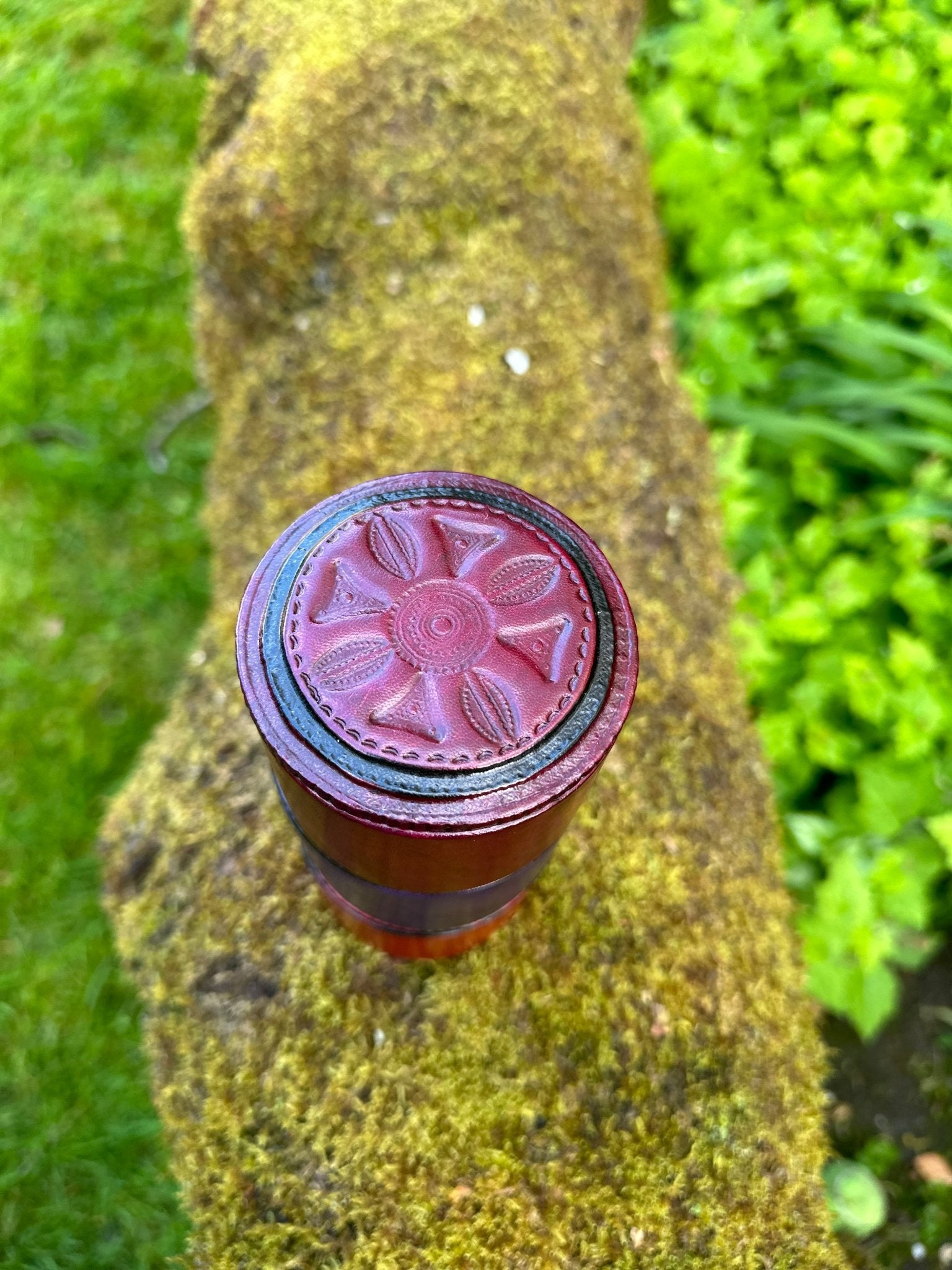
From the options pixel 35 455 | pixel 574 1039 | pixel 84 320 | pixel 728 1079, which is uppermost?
pixel 84 320

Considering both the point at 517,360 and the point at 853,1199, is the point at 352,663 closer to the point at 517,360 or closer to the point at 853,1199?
the point at 517,360

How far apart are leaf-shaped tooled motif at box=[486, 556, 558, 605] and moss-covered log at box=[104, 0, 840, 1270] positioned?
0.76 metres

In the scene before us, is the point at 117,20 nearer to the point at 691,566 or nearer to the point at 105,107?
the point at 105,107

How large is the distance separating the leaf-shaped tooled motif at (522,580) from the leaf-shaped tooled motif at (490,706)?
5.2 inches

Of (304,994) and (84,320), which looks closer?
(304,994)

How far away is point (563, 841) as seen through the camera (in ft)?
6.07

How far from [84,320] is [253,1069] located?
342cm

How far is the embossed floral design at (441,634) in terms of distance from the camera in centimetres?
119

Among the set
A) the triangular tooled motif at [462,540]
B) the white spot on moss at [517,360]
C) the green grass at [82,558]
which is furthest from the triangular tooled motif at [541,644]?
the green grass at [82,558]

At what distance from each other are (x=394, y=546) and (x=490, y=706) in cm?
32

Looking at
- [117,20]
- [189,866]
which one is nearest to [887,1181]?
[189,866]

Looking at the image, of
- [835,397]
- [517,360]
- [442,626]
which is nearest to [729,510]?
[835,397]

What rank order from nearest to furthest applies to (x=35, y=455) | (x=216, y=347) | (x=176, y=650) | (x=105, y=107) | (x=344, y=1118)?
(x=344, y=1118)
(x=216, y=347)
(x=176, y=650)
(x=35, y=455)
(x=105, y=107)

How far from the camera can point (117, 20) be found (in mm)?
4613
